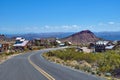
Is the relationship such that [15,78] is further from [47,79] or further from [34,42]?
[34,42]

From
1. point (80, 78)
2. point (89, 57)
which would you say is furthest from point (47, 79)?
point (89, 57)

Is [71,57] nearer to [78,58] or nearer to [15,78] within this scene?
[78,58]

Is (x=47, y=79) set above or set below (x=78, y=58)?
above

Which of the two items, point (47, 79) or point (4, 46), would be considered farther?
point (4, 46)

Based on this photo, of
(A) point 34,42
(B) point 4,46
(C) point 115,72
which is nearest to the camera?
(C) point 115,72

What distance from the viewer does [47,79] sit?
2286cm

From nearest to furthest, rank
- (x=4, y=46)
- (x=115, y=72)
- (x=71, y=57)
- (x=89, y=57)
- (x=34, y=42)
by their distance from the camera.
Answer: (x=115, y=72)
(x=89, y=57)
(x=71, y=57)
(x=4, y=46)
(x=34, y=42)

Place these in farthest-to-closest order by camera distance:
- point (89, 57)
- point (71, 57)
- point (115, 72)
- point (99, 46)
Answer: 1. point (99, 46)
2. point (71, 57)
3. point (89, 57)
4. point (115, 72)

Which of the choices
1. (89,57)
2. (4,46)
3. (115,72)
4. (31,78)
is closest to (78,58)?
(89,57)

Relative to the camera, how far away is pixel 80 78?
23.3 m

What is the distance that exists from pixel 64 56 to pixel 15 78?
45.5 meters

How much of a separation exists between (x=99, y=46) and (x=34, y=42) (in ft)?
146

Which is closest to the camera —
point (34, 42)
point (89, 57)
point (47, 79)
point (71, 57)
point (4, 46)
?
point (47, 79)

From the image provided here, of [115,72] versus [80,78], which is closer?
[80,78]
